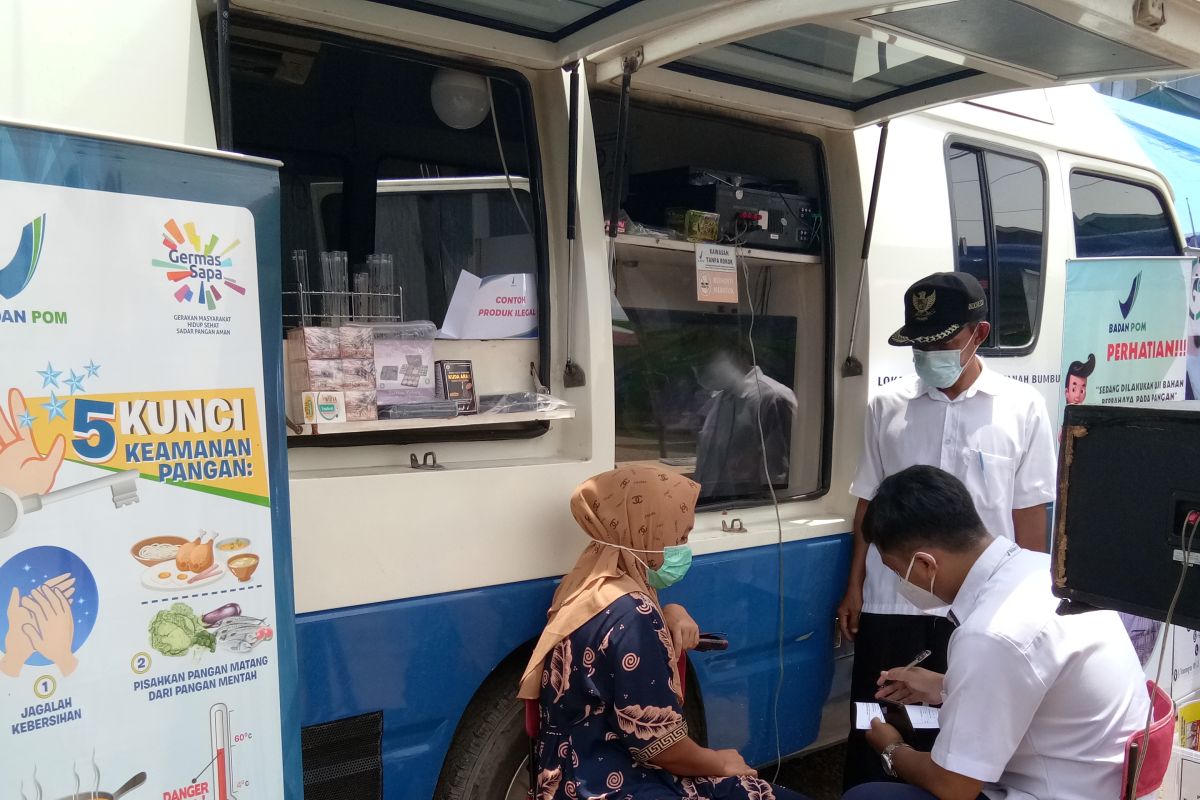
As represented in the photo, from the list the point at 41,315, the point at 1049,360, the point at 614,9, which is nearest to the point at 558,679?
the point at 41,315

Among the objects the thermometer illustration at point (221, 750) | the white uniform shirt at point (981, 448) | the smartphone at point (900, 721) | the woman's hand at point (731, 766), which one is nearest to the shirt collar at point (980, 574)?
the smartphone at point (900, 721)

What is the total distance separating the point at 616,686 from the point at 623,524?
1.34 feet

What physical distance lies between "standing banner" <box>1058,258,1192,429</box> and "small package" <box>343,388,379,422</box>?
10.3 feet

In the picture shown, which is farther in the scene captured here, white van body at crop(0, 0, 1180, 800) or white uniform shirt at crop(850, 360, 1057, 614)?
white uniform shirt at crop(850, 360, 1057, 614)

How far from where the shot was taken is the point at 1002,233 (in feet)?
12.6

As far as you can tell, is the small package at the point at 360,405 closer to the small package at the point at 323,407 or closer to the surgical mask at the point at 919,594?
the small package at the point at 323,407

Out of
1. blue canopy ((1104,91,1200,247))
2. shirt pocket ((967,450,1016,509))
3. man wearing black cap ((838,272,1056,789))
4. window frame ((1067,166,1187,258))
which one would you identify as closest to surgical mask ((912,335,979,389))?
man wearing black cap ((838,272,1056,789))

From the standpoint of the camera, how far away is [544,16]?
2398 millimetres

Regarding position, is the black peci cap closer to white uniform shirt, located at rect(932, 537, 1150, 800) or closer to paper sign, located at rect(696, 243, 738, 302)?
paper sign, located at rect(696, 243, 738, 302)

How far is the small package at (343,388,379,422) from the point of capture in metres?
2.15

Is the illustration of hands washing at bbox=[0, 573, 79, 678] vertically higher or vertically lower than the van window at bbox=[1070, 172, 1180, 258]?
lower

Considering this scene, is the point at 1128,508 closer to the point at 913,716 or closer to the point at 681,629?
the point at 913,716

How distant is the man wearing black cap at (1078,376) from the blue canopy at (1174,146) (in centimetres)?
261

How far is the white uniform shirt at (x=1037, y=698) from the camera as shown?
6.42ft
